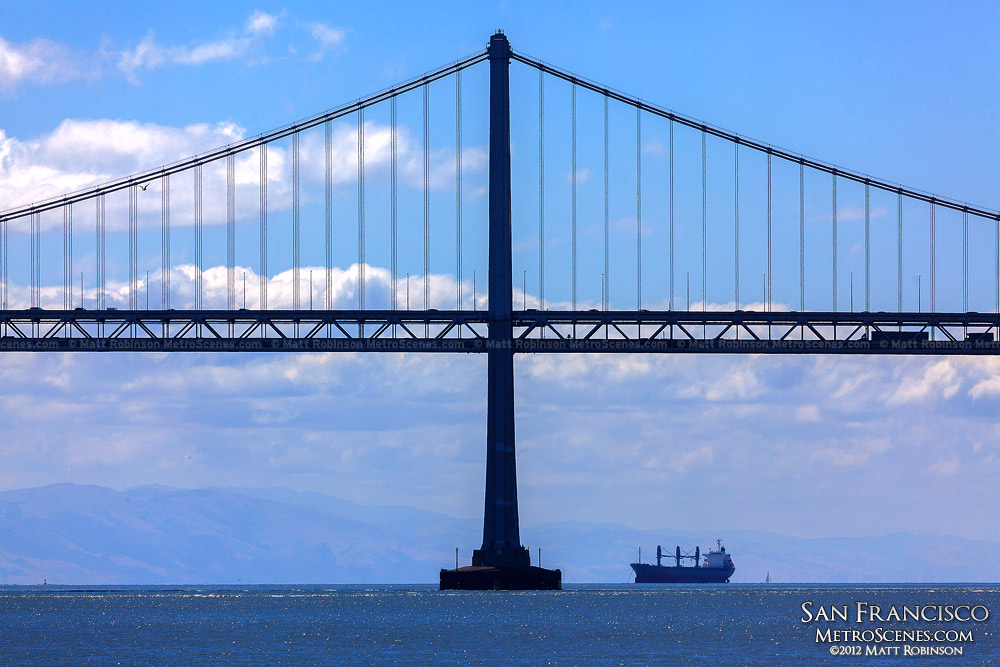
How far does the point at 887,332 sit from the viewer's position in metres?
122

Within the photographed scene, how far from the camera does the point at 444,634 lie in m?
90.9

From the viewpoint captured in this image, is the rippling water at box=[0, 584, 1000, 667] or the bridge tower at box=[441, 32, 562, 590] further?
the bridge tower at box=[441, 32, 562, 590]

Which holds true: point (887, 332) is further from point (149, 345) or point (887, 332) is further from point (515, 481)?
point (149, 345)

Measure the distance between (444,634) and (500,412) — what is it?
2463 cm

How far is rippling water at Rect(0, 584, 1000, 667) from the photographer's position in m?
77.2

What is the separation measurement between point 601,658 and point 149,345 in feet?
172

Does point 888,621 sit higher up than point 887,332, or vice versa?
point 887,332

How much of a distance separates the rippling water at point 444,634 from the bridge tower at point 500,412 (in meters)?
2.27

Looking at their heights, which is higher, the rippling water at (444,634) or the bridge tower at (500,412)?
the bridge tower at (500,412)

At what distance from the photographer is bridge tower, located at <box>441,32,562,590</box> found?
113438mm

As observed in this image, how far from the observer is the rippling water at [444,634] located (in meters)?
77.2

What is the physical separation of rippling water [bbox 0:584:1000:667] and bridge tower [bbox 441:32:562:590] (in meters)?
2.27

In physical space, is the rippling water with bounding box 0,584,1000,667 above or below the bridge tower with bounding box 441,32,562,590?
below

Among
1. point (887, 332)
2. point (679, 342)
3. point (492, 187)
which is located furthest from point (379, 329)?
point (887, 332)
